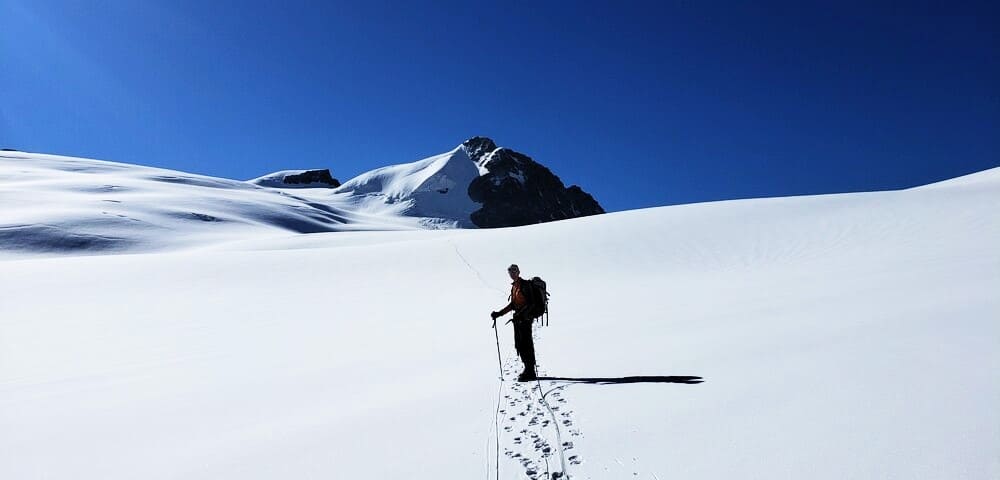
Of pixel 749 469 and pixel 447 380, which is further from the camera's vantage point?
pixel 447 380

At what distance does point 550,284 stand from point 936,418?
14853 millimetres

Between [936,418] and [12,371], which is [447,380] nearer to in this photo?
[936,418]

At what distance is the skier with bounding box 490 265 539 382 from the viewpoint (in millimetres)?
5715

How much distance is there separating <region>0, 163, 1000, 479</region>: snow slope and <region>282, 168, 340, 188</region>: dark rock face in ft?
612

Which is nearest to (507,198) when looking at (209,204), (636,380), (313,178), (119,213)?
(313,178)

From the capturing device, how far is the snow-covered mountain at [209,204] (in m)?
49.6

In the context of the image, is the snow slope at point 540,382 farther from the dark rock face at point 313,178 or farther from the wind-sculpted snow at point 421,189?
the dark rock face at point 313,178

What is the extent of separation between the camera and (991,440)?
283 centimetres

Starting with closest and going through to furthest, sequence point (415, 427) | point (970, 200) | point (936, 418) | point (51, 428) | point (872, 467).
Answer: point (872, 467), point (936, 418), point (415, 427), point (51, 428), point (970, 200)

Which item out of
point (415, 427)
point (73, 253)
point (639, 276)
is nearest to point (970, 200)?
point (639, 276)

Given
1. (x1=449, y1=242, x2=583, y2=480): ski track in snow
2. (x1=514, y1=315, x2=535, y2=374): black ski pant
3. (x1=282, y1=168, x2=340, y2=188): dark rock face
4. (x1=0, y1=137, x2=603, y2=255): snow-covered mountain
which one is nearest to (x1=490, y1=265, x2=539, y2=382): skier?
(x1=514, y1=315, x2=535, y2=374): black ski pant

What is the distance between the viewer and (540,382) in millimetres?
5559

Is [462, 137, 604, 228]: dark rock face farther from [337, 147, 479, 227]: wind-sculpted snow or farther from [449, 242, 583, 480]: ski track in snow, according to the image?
[449, 242, 583, 480]: ski track in snow

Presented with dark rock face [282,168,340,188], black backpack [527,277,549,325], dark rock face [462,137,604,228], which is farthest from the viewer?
dark rock face [282,168,340,188]
